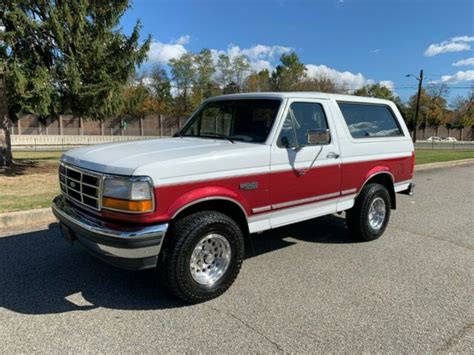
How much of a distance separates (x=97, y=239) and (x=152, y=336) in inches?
37.2

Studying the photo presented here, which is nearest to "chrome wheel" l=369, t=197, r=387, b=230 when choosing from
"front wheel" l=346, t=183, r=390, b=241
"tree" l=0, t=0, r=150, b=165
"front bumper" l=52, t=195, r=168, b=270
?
"front wheel" l=346, t=183, r=390, b=241

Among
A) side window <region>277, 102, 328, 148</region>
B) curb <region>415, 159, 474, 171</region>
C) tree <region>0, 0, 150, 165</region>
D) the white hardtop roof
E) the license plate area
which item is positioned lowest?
curb <region>415, 159, 474, 171</region>

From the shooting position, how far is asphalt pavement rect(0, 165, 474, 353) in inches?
118

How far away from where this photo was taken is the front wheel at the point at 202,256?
3387 millimetres

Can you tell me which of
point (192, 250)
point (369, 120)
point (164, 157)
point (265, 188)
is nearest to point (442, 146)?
point (369, 120)

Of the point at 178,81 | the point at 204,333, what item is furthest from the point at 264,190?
the point at 178,81

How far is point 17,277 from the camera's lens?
4133mm

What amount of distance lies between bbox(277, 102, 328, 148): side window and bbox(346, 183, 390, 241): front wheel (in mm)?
1275

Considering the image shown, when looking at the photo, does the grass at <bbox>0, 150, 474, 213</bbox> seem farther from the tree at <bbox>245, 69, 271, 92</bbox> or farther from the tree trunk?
the tree at <bbox>245, 69, 271, 92</bbox>

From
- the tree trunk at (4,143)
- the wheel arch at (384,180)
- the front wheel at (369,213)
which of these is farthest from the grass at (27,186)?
the wheel arch at (384,180)

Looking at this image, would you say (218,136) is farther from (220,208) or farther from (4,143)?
(4,143)

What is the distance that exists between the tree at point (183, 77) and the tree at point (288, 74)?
1540 centimetres

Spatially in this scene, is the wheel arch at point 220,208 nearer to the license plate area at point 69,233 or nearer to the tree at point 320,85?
the license plate area at point 69,233

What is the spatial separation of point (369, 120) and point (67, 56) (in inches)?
403
